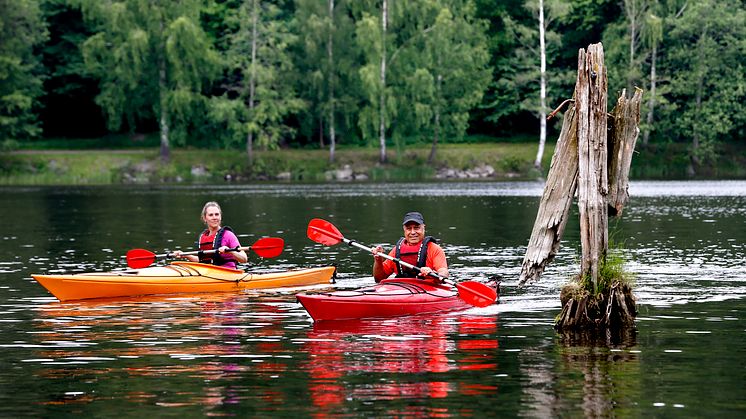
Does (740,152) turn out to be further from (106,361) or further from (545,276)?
(106,361)

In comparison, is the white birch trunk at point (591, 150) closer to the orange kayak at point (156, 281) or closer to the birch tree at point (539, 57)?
the orange kayak at point (156, 281)

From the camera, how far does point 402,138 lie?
221 ft

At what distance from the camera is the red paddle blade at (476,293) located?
56.1ft

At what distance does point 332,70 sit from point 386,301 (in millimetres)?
51208

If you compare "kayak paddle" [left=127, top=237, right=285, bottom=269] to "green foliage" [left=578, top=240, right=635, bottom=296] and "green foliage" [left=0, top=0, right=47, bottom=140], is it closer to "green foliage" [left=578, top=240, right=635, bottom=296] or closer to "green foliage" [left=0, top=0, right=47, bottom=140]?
"green foliage" [left=578, top=240, right=635, bottom=296]

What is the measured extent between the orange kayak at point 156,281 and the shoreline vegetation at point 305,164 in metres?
43.3

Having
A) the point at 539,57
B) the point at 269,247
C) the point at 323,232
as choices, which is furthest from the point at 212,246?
the point at 539,57

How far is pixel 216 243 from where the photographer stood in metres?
20.3

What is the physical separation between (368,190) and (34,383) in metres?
42.8

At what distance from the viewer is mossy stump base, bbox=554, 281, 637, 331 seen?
50.3 ft

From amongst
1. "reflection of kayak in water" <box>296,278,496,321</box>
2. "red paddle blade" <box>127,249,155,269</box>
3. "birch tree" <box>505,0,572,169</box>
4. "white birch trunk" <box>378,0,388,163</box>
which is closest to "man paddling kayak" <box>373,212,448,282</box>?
"reflection of kayak in water" <box>296,278,496,321</box>

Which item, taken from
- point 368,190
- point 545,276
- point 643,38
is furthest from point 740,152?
point 545,276

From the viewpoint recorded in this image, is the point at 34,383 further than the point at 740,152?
No

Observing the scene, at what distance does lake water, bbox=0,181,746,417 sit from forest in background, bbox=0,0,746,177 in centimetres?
3572
